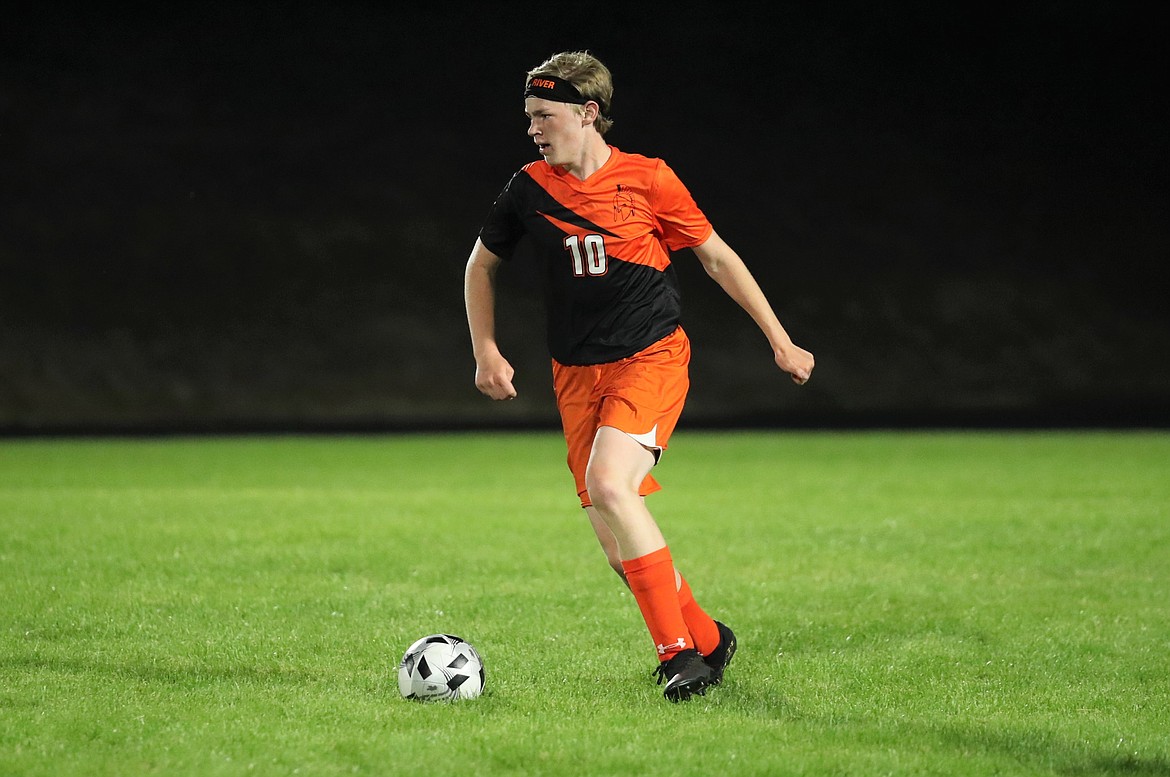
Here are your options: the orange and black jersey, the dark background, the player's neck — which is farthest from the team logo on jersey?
the dark background

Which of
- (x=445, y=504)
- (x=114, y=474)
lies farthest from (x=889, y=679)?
(x=114, y=474)

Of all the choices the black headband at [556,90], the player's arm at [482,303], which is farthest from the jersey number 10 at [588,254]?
the black headband at [556,90]

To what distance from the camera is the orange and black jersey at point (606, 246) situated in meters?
4.14

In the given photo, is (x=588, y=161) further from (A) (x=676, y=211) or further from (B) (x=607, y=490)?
(B) (x=607, y=490)

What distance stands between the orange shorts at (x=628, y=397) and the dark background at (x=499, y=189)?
46.6 ft

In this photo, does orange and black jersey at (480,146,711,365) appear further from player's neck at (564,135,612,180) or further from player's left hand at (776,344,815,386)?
player's left hand at (776,344,815,386)

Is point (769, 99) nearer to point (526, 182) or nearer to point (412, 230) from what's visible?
point (412, 230)

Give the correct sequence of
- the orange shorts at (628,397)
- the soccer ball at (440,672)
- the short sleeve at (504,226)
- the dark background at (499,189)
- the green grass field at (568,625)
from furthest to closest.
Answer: the dark background at (499,189)
the short sleeve at (504,226)
the orange shorts at (628,397)
the soccer ball at (440,672)
the green grass field at (568,625)

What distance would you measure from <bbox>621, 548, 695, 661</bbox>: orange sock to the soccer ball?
52 centimetres

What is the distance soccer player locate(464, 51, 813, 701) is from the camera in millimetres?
4070

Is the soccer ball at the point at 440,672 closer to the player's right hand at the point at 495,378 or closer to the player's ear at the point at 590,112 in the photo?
the player's right hand at the point at 495,378

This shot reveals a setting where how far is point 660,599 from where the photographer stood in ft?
12.9

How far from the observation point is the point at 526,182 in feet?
14.0

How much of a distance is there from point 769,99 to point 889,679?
16471 millimetres
